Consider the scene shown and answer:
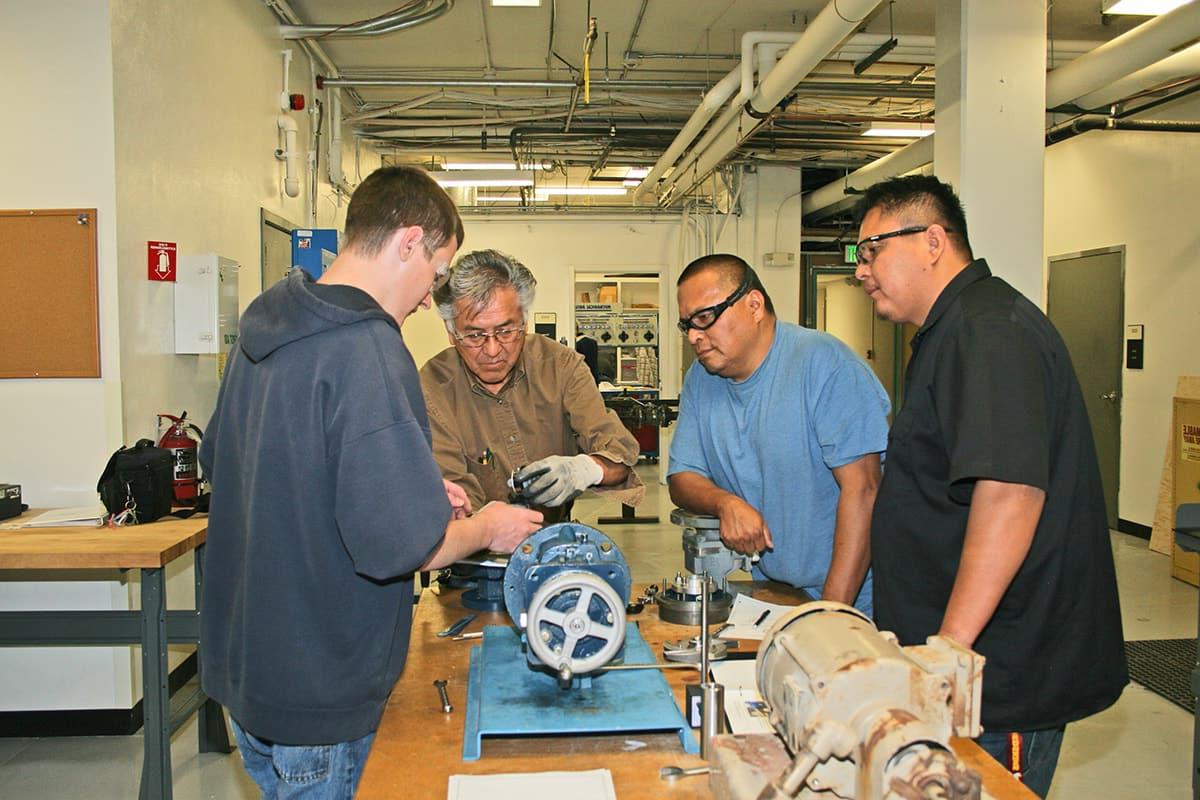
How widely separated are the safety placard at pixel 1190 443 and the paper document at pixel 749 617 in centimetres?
458

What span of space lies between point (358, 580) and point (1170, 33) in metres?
4.45

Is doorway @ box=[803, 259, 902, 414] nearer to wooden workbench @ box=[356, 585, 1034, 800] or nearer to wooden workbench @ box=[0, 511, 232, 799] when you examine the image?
wooden workbench @ box=[0, 511, 232, 799]

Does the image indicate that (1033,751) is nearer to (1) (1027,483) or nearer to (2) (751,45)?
(1) (1027,483)

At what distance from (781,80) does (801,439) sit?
3.56 metres

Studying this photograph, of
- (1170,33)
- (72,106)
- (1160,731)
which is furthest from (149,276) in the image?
(1170,33)

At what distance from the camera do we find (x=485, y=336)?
2131 mm

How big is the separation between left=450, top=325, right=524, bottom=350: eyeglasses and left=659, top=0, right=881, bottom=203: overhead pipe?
8.68 ft

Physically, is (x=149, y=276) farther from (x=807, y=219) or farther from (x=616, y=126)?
(x=807, y=219)

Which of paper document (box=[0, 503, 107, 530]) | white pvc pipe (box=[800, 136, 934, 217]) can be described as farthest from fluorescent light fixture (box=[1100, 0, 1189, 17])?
paper document (box=[0, 503, 107, 530])

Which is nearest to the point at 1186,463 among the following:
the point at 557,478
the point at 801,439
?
the point at 801,439

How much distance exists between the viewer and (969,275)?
1534 millimetres

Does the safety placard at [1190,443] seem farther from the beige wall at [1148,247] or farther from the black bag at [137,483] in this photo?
the black bag at [137,483]

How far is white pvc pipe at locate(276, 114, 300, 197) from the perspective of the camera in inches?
206

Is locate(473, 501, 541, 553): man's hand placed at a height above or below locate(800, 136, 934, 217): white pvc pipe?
below
